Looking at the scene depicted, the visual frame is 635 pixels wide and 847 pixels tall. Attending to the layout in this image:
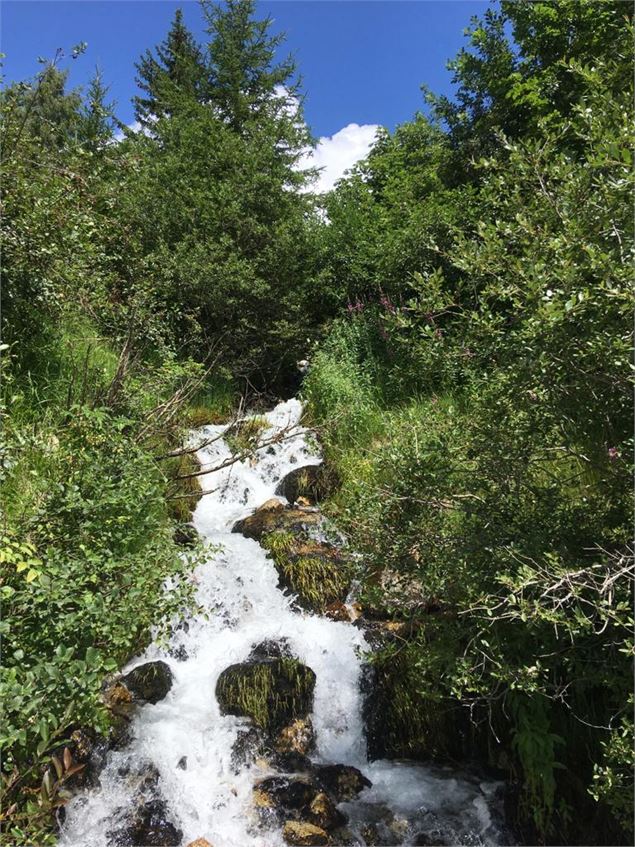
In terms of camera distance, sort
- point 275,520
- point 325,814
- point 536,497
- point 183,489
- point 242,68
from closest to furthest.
Result: 1. point 536,497
2. point 325,814
3. point 275,520
4. point 183,489
5. point 242,68

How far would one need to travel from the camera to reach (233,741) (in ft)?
13.5

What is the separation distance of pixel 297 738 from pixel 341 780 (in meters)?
0.51

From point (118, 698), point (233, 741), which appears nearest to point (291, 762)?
point (233, 741)

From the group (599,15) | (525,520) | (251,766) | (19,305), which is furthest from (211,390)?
(599,15)

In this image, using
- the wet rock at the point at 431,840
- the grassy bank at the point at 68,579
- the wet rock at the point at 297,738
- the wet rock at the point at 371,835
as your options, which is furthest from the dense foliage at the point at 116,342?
the wet rock at the point at 431,840

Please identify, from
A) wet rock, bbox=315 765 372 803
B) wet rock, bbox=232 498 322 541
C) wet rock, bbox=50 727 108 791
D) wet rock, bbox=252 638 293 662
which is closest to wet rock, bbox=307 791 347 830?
wet rock, bbox=315 765 372 803

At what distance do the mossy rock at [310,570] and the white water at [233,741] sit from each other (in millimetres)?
129

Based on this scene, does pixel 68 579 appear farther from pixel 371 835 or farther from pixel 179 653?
pixel 371 835

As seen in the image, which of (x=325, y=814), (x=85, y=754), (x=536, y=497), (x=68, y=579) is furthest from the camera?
(x=85, y=754)

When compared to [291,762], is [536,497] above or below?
above

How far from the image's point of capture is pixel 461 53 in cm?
937

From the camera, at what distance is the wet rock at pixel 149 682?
14.4ft

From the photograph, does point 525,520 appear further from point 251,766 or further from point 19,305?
point 19,305

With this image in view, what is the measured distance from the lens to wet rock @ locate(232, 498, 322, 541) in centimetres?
638
